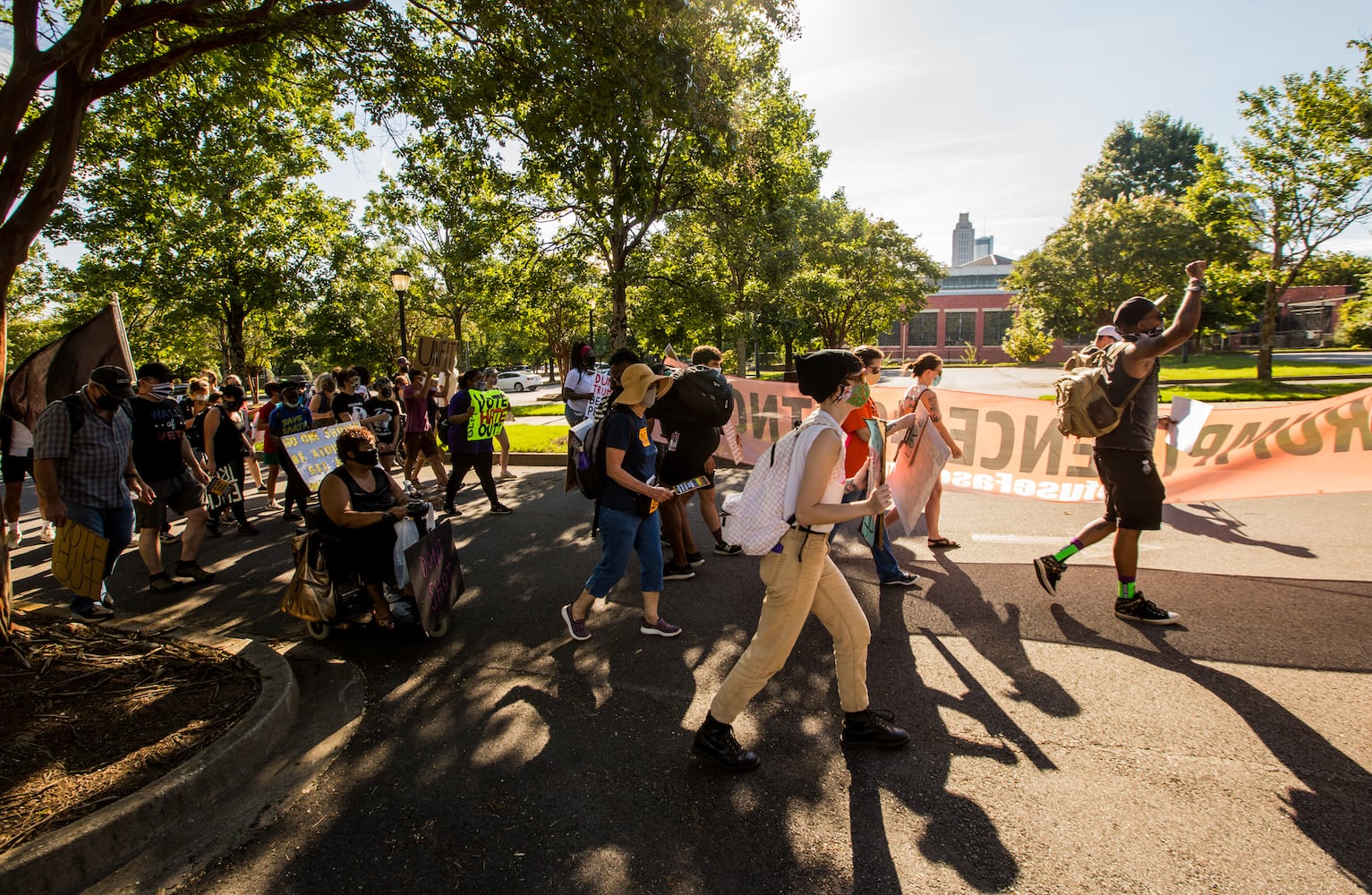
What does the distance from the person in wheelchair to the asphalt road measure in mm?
526

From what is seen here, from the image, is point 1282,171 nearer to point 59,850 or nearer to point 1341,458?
point 1341,458

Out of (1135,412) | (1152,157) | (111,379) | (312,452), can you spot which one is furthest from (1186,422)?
(1152,157)

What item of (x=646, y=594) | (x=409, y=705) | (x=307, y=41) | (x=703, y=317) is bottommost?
(x=409, y=705)

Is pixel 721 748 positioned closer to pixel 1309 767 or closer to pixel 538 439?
pixel 1309 767

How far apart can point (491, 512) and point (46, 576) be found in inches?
168

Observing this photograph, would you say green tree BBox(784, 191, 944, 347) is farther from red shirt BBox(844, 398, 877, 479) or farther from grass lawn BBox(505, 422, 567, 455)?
red shirt BBox(844, 398, 877, 479)

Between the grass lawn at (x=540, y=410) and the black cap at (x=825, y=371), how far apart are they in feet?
69.8

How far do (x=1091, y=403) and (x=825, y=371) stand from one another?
2.62 meters

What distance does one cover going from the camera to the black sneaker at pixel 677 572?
18.9 ft

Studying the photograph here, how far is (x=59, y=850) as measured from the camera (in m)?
2.48

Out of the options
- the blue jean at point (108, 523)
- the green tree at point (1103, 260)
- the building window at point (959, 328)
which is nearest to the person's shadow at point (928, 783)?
the blue jean at point (108, 523)

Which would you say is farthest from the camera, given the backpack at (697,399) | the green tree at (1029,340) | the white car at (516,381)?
the white car at (516,381)

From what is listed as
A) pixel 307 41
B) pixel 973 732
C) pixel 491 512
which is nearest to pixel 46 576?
pixel 491 512

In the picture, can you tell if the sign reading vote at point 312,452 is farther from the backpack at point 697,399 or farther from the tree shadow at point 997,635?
the tree shadow at point 997,635
